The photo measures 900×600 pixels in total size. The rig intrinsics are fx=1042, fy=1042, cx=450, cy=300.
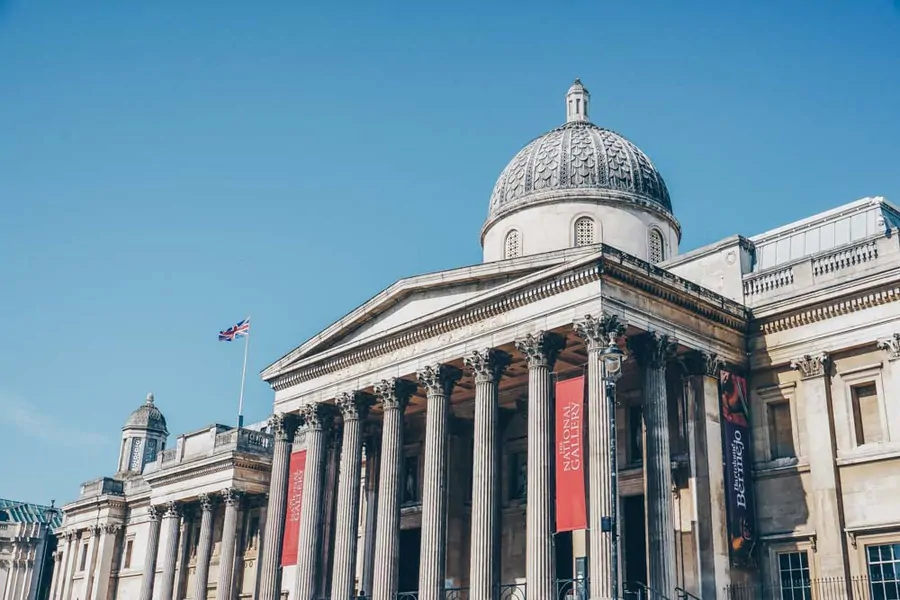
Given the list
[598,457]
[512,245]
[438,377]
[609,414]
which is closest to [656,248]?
[512,245]

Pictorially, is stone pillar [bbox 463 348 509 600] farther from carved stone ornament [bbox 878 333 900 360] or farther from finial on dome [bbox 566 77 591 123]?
finial on dome [bbox 566 77 591 123]

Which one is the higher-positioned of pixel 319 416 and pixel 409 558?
pixel 319 416

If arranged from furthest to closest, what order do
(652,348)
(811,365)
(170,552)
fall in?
1. (170,552)
2. (811,365)
3. (652,348)

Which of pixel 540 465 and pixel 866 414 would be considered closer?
pixel 540 465

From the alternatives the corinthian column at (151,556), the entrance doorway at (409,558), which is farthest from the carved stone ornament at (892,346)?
the corinthian column at (151,556)

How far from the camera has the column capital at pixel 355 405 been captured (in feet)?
116

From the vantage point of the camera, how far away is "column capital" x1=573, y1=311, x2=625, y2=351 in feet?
90.0

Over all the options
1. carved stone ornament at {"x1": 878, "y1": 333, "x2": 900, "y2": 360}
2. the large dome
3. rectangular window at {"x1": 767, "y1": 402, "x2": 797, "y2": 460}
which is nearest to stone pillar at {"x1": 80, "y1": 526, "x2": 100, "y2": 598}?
the large dome

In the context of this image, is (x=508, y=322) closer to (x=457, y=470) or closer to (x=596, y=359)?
(x=596, y=359)

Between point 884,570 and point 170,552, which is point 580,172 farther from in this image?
point 170,552

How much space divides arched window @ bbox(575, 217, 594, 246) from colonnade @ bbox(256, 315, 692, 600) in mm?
9004

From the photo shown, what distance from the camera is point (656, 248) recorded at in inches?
1561

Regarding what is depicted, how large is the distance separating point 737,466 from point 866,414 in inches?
152

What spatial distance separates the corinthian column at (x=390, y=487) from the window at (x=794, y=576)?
11.3 m
